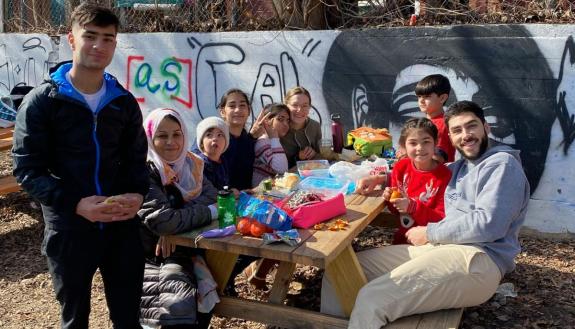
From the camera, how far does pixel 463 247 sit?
9.64ft

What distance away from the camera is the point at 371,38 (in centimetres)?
540

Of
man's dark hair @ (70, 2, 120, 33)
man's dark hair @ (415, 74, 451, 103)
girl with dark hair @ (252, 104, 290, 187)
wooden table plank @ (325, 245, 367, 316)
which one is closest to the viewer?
man's dark hair @ (70, 2, 120, 33)

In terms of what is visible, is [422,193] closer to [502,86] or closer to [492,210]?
[492,210]

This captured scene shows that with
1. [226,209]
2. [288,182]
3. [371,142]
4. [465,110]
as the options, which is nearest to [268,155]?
[288,182]

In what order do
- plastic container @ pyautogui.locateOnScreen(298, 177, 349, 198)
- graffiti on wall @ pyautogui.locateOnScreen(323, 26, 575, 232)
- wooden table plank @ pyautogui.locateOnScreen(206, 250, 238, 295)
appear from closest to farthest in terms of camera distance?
wooden table plank @ pyautogui.locateOnScreen(206, 250, 238, 295) → plastic container @ pyautogui.locateOnScreen(298, 177, 349, 198) → graffiti on wall @ pyautogui.locateOnScreen(323, 26, 575, 232)

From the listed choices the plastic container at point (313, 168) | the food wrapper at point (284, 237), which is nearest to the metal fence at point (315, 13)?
the plastic container at point (313, 168)

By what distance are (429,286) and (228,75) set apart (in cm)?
396

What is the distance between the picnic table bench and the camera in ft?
8.79

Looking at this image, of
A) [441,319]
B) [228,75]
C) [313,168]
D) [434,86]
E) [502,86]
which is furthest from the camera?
[228,75]

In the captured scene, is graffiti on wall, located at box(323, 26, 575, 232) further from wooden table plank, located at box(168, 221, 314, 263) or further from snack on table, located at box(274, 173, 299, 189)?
wooden table plank, located at box(168, 221, 314, 263)

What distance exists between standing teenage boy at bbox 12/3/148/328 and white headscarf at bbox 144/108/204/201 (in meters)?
0.30

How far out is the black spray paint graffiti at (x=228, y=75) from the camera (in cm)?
585

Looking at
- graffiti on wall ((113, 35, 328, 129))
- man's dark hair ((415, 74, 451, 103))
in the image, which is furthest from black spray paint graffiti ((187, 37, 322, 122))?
man's dark hair ((415, 74, 451, 103))

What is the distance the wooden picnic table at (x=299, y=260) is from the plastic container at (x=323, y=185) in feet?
0.57
